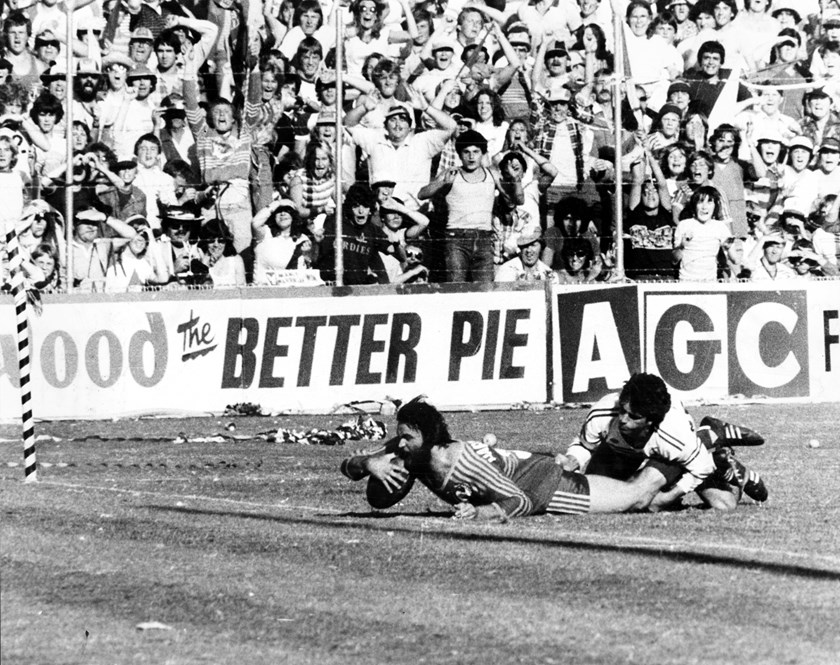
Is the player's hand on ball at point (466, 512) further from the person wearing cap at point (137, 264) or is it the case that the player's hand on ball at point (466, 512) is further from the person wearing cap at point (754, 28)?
the person wearing cap at point (754, 28)

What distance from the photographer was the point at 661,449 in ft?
36.3

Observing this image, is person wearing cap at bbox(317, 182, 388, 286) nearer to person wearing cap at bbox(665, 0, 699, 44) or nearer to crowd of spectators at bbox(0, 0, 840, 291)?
crowd of spectators at bbox(0, 0, 840, 291)

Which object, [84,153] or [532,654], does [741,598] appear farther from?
[84,153]

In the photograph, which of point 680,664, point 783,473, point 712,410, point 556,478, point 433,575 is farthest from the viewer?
point 712,410

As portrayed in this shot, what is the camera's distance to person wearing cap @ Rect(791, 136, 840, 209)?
72.4 feet

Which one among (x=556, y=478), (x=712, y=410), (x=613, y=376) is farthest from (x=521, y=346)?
(x=556, y=478)

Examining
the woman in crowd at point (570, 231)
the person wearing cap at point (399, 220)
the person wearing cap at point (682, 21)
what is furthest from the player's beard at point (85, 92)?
the person wearing cap at point (682, 21)

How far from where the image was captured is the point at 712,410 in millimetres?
20469

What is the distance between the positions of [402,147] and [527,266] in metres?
2.31

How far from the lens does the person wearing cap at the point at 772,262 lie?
21812 millimetres

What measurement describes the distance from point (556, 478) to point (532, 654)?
466cm

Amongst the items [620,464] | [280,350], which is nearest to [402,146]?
[280,350]

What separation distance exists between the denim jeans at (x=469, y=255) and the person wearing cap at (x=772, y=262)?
3684mm

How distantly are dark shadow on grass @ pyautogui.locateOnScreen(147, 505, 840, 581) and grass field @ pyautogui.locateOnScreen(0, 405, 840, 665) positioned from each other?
0.02 m
